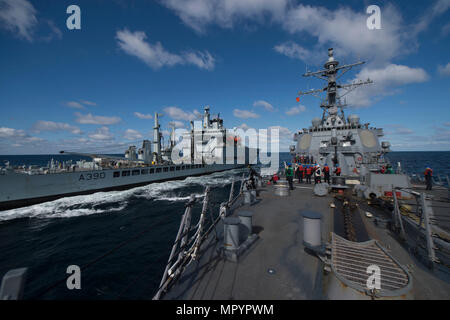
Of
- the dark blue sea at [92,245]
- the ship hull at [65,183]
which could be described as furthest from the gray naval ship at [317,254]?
the ship hull at [65,183]

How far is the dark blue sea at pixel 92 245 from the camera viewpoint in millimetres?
7055

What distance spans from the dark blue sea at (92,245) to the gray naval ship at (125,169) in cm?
223

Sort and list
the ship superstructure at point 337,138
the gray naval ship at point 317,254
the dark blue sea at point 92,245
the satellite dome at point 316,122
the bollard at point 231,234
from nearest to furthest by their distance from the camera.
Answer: the gray naval ship at point 317,254 < the bollard at point 231,234 < the dark blue sea at point 92,245 < the ship superstructure at point 337,138 < the satellite dome at point 316,122

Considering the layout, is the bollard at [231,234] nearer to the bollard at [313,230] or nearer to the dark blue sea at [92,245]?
the bollard at [313,230]

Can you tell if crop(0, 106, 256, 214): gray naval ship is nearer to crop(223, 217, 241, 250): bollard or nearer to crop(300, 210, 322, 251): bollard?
crop(223, 217, 241, 250): bollard

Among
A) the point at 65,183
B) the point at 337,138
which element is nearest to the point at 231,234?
the point at 337,138

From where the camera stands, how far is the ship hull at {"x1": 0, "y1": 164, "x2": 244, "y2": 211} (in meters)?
18.8

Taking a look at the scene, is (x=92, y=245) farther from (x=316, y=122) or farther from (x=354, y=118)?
(x=354, y=118)

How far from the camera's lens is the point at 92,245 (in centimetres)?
1055

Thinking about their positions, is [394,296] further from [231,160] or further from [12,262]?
[231,160]

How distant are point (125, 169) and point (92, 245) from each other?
1998 centimetres

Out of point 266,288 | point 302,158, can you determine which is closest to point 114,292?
point 266,288

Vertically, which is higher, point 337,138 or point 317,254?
point 337,138
